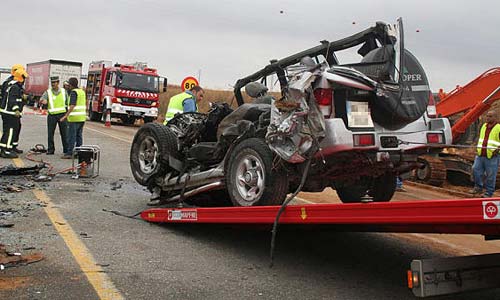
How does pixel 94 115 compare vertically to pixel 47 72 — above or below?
below

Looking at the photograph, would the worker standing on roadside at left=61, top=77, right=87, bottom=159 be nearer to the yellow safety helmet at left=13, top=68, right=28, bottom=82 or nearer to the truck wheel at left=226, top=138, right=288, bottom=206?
the yellow safety helmet at left=13, top=68, right=28, bottom=82

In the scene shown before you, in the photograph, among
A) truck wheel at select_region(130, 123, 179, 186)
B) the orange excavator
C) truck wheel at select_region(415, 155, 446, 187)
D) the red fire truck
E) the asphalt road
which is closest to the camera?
the asphalt road

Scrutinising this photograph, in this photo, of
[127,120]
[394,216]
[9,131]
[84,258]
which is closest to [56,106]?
[9,131]

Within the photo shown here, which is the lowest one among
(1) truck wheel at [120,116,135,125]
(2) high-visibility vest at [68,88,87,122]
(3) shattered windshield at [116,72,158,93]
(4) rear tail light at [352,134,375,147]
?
(1) truck wheel at [120,116,135,125]

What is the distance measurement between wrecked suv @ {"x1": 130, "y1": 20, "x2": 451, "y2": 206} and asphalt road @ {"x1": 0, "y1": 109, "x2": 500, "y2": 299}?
64 cm

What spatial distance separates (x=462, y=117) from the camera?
10.1 metres

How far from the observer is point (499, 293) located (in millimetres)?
4598

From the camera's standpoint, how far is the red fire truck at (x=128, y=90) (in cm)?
2620

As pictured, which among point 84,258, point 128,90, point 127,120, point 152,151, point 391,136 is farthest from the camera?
point 127,120

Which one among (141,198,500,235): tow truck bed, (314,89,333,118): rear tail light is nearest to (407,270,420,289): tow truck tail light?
(141,198,500,235): tow truck bed

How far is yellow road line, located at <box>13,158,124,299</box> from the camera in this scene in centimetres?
412

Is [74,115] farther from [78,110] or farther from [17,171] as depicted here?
[17,171]

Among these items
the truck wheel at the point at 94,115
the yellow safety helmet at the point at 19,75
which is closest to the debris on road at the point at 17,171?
the yellow safety helmet at the point at 19,75

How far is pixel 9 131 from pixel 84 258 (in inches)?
298
